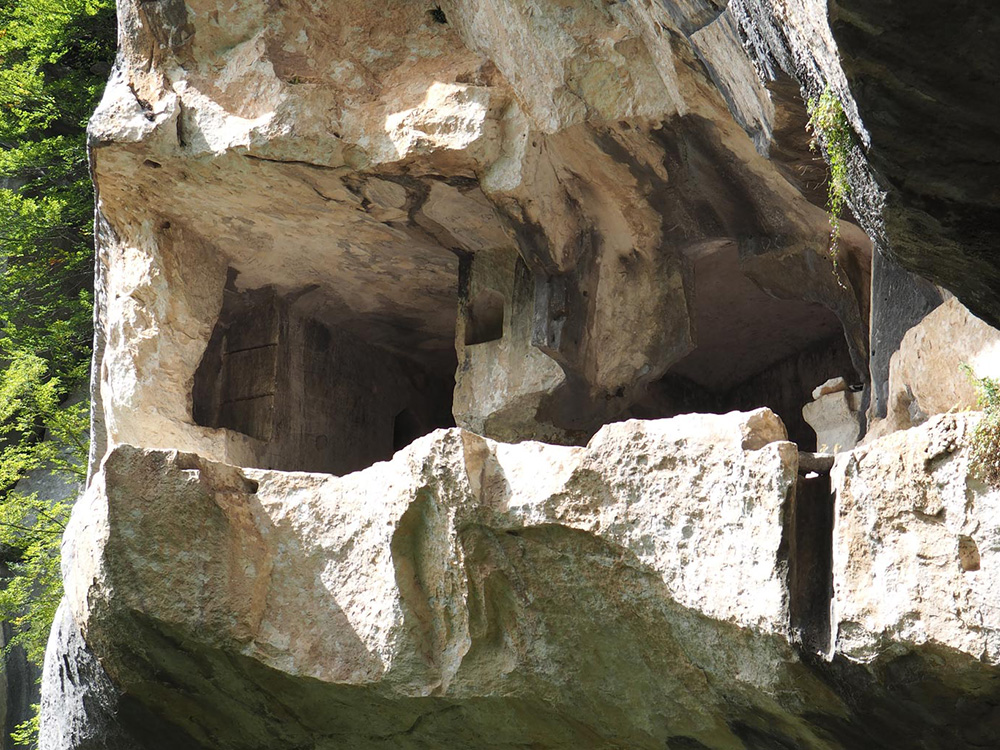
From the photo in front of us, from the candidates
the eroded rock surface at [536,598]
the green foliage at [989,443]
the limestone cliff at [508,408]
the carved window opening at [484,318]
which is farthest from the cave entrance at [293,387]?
the green foliage at [989,443]

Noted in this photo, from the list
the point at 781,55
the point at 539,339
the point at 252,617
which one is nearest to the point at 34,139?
the point at 539,339

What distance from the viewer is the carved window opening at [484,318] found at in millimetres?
6395

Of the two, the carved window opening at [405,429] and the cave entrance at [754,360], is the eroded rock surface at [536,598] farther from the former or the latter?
the cave entrance at [754,360]

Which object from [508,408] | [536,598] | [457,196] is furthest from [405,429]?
[536,598]

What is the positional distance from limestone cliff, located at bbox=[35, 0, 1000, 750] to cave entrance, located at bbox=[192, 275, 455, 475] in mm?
20

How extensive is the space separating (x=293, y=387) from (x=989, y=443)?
158 inches

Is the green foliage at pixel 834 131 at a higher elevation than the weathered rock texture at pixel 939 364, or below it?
higher

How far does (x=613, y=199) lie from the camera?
231 inches

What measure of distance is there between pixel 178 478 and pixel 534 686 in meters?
1.40

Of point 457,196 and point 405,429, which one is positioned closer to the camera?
point 457,196

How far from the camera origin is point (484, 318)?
6457mm

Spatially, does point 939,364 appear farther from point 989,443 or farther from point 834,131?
point 834,131

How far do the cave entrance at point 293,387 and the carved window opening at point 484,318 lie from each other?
38.1 inches

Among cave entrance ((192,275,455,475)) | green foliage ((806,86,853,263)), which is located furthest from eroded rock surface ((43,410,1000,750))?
cave entrance ((192,275,455,475))
